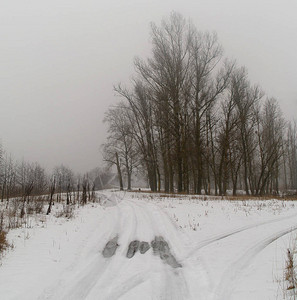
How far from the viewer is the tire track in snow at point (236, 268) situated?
3564 millimetres

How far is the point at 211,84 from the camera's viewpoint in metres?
22.1

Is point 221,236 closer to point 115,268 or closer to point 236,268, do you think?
point 236,268

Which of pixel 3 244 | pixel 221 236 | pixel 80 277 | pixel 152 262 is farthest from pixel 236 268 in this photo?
pixel 3 244

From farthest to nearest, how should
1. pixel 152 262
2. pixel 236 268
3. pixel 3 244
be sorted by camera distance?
pixel 3 244, pixel 152 262, pixel 236 268

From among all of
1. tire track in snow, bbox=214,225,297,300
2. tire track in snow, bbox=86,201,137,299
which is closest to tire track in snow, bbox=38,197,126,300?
tire track in snow, bbox=86,201,137,299

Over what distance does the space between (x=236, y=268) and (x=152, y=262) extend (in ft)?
6.23

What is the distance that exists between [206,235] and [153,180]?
20.9 meters

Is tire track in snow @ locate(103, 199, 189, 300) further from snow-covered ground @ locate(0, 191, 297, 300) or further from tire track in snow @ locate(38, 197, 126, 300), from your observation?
tire track in snow @ locate(38, 197, 126, 300)

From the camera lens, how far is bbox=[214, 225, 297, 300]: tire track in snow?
11.7 ft

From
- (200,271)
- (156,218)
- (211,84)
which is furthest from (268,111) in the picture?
(200,271)

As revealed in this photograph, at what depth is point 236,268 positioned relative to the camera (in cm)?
443

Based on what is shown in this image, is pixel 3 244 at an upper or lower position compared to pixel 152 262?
upper

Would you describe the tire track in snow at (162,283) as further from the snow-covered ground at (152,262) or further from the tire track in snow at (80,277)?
the tire track in snow at (80,277)

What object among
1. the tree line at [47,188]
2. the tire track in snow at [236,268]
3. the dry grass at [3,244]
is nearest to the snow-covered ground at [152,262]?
the tire track in snow at [236,268]
